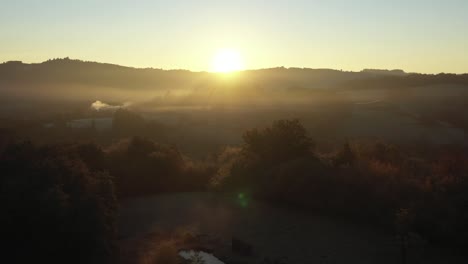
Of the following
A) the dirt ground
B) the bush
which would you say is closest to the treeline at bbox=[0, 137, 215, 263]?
the bush

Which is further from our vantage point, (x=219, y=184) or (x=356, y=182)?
(x=219, y=184)

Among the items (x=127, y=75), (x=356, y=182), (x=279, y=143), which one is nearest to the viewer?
(x=356, y=182)

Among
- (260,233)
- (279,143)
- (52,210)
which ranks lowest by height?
(260,233)

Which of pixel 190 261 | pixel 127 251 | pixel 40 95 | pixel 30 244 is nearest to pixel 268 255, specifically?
pixel 190 261

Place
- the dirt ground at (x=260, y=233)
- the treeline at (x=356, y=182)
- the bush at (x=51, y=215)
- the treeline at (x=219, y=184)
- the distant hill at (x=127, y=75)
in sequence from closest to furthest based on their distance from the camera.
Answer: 1. the bush at (x=51, y=215)
2. the treeline at (x=219, y=184)
3. the dirt ground at (x=260, y=233)
4. the treeline at (x=356, y=182)
5. the distant hill at (x=127, y=75)

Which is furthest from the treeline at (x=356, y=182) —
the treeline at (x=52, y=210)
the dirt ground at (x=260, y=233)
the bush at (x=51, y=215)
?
the bush at (x=51, y=215)

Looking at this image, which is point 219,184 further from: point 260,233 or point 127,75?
point 127,75

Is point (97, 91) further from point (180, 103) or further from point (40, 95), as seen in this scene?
point (180, 103)

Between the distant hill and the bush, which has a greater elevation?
the bush

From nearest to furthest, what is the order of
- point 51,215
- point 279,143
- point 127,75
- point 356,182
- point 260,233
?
point 51,215 → point 260,233 → point 356,182 → point 279,143 → point 127,75

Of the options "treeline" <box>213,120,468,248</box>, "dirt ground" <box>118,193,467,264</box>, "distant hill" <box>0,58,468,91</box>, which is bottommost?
"distant hill" <box>0,58,468,91</box>

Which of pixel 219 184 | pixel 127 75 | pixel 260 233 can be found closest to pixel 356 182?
pixel 260 233

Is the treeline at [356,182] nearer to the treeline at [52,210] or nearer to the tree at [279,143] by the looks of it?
the tree at [279,143]

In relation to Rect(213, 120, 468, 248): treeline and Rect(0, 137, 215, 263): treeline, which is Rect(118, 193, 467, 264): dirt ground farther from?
Rect(0, 137, 215, 263): treeline
